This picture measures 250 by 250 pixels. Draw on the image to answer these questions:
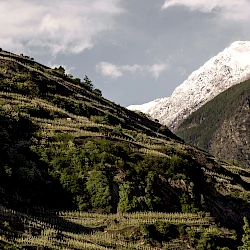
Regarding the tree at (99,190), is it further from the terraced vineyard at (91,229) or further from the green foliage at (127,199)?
the terraced vineyard at (91,229)

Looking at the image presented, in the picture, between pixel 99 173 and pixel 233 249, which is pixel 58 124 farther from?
pixel 233 249

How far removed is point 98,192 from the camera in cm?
3650

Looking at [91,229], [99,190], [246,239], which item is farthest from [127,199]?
[246,239]

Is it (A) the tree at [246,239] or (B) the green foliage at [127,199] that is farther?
(B) the green foliage at [127,199]

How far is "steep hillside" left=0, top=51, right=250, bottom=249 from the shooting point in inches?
1182

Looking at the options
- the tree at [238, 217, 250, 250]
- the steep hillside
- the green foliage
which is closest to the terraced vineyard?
the steep hillside

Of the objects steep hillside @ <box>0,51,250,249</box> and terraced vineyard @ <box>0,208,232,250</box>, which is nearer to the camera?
terraced vineyard @ <box>0,208,232,250</box>

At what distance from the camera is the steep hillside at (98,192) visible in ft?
98.5

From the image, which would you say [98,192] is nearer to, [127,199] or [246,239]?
[127,199]

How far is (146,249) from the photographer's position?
30125 mm

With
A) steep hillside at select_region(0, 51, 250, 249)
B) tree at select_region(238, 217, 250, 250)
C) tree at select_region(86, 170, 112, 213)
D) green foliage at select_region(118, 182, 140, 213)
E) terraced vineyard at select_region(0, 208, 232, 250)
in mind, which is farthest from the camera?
tree at select_region(86, 170, 112, 213)

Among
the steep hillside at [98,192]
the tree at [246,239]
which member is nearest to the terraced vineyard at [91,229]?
the steep hillside at [98,192]

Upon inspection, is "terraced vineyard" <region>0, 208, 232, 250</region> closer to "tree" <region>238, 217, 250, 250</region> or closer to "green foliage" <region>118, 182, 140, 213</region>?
"green foliage" <region>118, 182, 140, 213</region>

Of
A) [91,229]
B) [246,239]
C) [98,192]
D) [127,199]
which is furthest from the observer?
[98,192]
